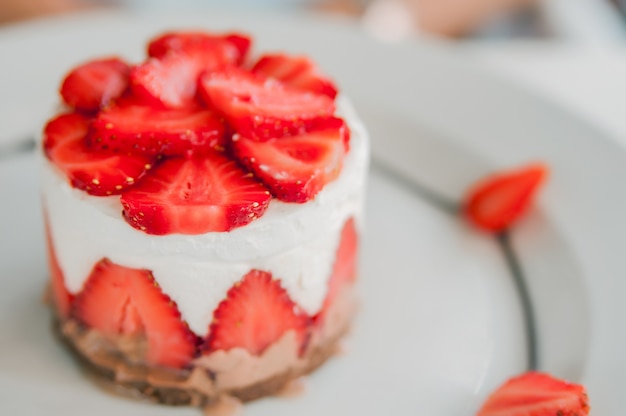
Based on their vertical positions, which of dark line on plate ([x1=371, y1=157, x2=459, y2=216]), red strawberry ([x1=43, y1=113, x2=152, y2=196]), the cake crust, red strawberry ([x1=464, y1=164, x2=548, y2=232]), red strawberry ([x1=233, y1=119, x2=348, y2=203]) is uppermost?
red strawberry ([x1=233, y1=119, x2=348, y2=203])

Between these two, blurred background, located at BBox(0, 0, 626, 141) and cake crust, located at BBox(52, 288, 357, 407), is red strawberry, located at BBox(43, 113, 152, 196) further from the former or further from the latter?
blurred background, located at BBox(0, 0, 626, 141)

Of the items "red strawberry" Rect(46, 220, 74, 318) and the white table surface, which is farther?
the white table surface

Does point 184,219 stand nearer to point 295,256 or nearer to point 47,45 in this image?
point 295,256

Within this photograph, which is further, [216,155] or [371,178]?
[371,178]

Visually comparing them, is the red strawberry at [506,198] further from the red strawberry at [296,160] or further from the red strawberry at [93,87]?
the red strawberry at [93,87]

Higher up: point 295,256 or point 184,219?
point 184,219

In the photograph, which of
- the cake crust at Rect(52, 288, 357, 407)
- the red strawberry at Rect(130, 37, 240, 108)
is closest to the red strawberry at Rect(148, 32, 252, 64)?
the red strawberry at Rect(130, 37, 240, 108)

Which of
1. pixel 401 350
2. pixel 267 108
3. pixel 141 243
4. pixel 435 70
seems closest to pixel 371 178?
pixel 435 70
